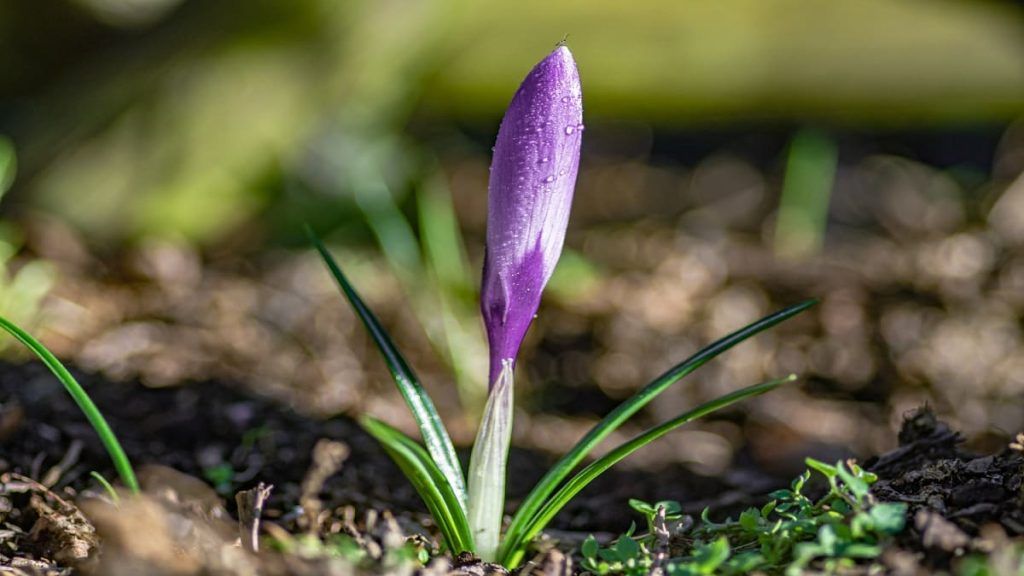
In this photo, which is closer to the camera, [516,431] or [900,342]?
[516,431]

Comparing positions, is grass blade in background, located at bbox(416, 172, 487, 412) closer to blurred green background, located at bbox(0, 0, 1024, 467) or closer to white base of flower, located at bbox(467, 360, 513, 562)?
blurred green background, located at bbox(0, 0, 1024, 467)

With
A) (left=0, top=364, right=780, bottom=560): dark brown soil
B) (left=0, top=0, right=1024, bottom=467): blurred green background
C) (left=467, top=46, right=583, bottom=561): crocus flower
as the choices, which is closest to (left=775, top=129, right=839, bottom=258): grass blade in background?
(left=0, top=0, right=1024, bottom=467): blurred green background

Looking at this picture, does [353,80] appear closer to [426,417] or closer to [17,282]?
[17,282]

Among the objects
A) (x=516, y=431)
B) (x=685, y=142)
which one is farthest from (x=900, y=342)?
(x=685, y=142)

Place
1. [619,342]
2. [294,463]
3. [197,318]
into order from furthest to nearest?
[619,342], [197,318], [294,463]

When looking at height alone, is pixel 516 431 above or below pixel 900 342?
below

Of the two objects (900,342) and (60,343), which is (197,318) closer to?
(60,343)

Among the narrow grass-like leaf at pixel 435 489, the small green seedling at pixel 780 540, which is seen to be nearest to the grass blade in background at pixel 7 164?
the narrow grass-like leaf at pixel 435 489

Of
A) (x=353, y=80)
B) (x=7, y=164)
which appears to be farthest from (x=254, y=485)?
(x=353, y=80)
